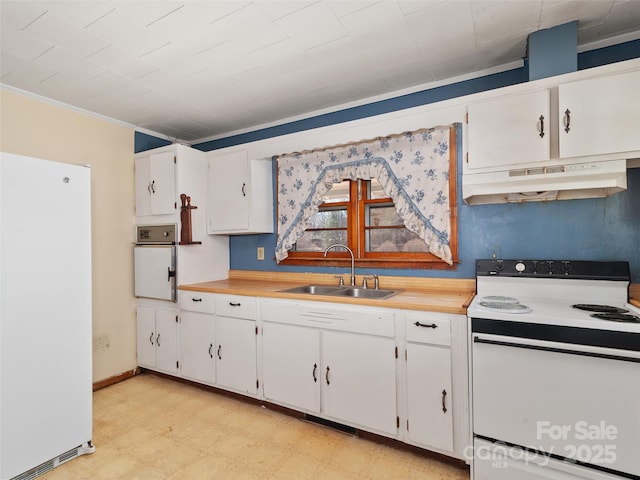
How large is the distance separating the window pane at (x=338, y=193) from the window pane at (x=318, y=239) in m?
0.29

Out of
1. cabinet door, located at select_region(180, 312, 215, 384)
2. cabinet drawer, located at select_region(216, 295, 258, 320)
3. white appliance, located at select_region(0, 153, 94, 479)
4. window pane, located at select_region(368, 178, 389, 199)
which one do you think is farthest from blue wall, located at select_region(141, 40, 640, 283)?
white appliance, located at select_region(0, 153, 94, 479)

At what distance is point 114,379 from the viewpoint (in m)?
3.11

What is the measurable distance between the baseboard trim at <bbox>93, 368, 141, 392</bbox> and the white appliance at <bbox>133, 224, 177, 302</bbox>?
30.0 inches

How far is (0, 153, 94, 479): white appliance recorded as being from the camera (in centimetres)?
177

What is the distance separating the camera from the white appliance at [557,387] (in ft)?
4.70

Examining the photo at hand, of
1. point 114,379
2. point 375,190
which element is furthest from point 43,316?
point 375,190

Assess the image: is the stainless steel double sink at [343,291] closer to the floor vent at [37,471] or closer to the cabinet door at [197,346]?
the cabinet door at [197,346]

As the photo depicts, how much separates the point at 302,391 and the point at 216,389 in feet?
3.28

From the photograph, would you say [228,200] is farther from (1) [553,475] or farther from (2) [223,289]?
(1) [553,475]

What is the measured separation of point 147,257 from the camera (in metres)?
3.20

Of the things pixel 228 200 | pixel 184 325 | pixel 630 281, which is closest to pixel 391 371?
pixel 630 281

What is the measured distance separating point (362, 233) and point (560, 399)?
1.72 meters

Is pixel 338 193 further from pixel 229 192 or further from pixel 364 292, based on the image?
pixel 229 192

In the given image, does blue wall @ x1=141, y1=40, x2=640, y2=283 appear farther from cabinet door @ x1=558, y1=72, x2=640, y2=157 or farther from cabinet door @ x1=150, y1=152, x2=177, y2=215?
cabinet door @ x1=150, y1=152, x2=177, y2=215
